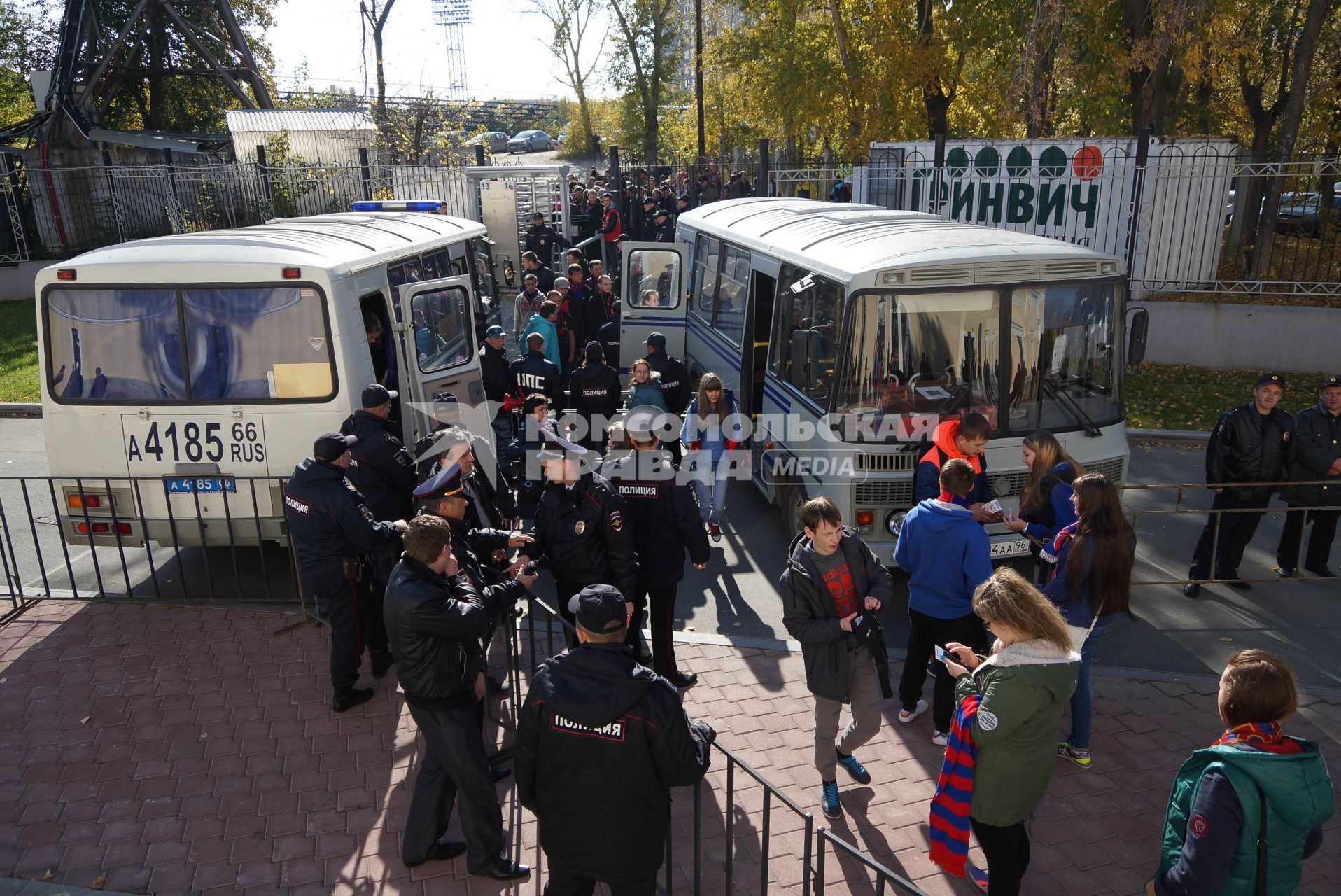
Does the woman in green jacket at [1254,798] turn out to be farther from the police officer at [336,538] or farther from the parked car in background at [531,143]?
the parked car in background at [531,143]

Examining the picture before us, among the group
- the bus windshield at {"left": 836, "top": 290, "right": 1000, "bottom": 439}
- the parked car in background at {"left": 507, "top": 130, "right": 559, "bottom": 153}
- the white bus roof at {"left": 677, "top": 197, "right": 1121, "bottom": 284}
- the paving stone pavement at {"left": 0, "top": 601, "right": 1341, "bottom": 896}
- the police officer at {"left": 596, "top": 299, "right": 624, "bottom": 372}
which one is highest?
the parked car in background at {"left": 507, "top": 130, "right": 559, "bottom": 153}

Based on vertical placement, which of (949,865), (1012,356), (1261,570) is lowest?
(1261,570)

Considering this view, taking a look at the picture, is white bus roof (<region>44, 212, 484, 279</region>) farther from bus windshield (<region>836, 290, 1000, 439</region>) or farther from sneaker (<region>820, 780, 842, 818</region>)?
sneaker (<region>820, 780, 842, 818</region>)

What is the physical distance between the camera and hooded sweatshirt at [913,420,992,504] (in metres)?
6.15

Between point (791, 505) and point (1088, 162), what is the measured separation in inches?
361

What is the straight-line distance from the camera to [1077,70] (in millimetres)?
16562

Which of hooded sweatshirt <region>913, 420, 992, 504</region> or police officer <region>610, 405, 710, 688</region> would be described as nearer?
police officer <region>610, 405, 710, 688</region>

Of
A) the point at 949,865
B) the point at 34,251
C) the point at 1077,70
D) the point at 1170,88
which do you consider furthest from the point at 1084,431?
the point at 34,251

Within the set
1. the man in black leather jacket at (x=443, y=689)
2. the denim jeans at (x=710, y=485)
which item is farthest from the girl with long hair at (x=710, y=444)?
the man in black leather jacket at (x=443, y=689)

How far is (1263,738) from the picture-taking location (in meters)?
3.17

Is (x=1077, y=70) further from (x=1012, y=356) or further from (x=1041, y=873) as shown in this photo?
(x=1041, y=873)

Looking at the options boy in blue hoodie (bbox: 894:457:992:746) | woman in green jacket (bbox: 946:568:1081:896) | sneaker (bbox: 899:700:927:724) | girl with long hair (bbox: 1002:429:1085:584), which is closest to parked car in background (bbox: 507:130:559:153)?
girl with long hair (bbox: 1002:429:1085:584)

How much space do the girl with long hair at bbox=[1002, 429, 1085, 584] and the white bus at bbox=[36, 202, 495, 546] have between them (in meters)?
5.00

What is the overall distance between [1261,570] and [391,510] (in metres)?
7.12
